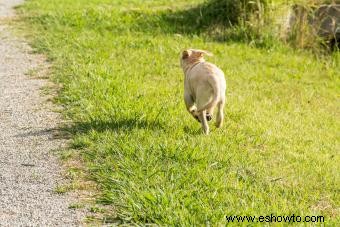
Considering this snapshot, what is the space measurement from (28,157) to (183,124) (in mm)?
1689

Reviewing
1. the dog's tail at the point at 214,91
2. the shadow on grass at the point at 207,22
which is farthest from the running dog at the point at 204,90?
the shadow on grass at the point at 207,22

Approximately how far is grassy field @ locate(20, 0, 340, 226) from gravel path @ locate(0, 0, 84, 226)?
0.90ft

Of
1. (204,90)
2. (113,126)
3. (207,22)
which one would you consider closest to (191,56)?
(204,90)

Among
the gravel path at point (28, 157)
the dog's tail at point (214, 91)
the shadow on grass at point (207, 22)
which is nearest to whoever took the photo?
the gravel path at point (28, 157)

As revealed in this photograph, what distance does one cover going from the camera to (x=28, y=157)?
6094 mm

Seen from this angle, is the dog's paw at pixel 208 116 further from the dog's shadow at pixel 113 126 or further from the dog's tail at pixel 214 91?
the dog's shadow at pixel 113 126

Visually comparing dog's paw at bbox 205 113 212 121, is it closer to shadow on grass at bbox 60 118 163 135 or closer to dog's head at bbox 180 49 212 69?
shadow on grass at bbox 60 118 163 135

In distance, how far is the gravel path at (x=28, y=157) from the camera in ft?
16.1

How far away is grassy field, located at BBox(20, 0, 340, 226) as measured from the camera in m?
5.20

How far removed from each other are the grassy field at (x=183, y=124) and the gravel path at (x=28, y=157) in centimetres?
27

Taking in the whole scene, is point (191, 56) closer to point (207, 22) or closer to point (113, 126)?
point (113, 126)

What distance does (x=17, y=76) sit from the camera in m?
9.12

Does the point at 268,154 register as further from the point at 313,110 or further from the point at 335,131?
the point at 313,110

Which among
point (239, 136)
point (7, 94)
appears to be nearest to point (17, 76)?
point (7, 94)
